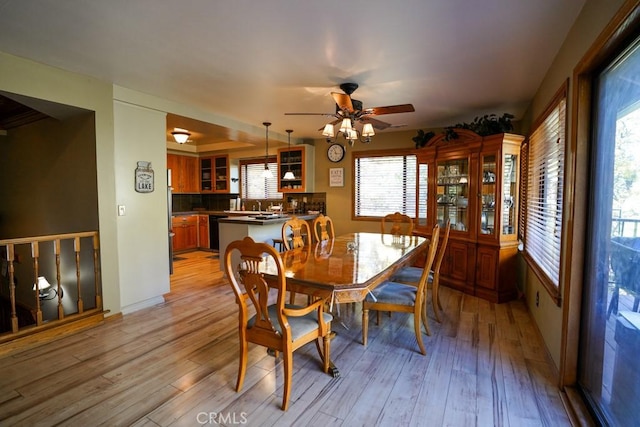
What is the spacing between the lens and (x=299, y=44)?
233cm

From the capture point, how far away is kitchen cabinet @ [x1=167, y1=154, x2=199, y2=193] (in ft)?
23.4

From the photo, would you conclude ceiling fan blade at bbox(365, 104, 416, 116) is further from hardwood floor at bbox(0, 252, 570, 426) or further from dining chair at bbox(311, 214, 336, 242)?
hardwood floor at bbox(0, 252, 570, 426)

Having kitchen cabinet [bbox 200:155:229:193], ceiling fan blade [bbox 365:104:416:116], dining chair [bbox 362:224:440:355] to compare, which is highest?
ceiling fan blade [bbox 365:104:416:116]

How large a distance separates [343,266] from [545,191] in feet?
6.93

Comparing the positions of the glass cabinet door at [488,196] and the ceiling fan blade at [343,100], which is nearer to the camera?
the ceiling fan blade at [343,100]

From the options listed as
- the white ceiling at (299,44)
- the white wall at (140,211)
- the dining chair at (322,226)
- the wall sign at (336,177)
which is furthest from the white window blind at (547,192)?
the white wall at (140,211)

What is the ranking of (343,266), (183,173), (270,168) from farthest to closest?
(183,173) → (270,168) → (343,266)

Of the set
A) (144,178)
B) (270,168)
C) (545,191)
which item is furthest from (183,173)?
(545,191)

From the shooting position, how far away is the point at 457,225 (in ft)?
14.5

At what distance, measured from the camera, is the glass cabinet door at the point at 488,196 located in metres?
3.97

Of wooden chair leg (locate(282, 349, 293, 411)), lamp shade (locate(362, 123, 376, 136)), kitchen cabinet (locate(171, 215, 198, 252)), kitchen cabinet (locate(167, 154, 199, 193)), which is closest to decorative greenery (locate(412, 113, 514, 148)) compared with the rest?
lamp shade (locate(362, 123, 376, 136))

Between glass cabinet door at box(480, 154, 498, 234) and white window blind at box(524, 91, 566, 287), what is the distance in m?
0.37

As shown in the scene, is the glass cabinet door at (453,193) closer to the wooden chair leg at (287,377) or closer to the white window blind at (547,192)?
the white window blind at (547,192)

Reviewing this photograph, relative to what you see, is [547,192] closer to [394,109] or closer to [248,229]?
[394,109]
